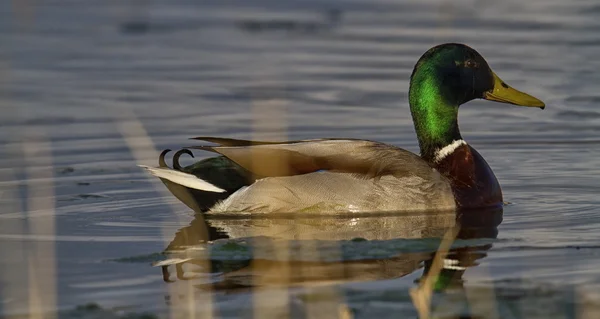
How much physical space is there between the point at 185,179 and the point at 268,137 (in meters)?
0.84

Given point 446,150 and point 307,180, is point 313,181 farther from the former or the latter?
point 446,150

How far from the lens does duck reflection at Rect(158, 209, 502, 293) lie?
727 cm

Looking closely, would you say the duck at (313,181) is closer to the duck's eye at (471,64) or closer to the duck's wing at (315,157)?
the duck's wing at (315,157)

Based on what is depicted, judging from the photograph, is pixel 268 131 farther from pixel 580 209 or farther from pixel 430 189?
pixel 580 209

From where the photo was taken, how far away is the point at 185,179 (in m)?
9.12

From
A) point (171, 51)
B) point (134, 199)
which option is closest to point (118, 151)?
point (134, 199)

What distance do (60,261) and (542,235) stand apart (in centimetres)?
280

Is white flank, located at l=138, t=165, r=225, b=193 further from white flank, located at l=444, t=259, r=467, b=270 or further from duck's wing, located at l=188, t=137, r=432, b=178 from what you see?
white flank, located at l=444, t=259, r=467, b=270

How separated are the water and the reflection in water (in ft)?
0.08

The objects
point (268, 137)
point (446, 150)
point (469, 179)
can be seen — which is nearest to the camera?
point (268, 137)

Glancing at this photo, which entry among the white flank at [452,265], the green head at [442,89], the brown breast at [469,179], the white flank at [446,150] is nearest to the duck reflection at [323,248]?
the white flank at [452,265]

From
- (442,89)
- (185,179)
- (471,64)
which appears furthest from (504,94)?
(185,179)

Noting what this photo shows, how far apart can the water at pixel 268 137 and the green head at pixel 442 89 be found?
2.19 ft

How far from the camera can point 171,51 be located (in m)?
15.6
